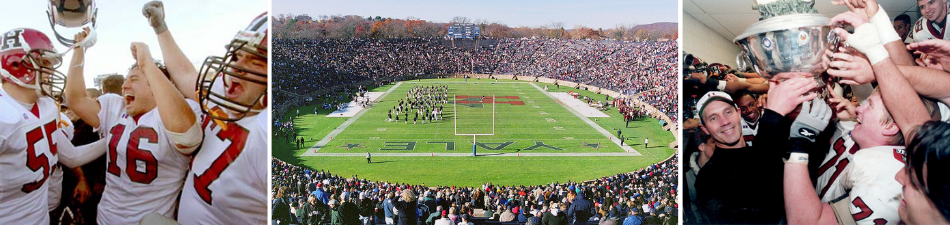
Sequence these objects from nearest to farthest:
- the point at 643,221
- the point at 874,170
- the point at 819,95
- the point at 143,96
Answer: the point at 143,96, the point at 874,170, the point at 819,95, the point at 643,221

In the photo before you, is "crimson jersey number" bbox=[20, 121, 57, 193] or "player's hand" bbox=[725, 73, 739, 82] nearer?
"crimson jersey number" bbox=[20, 121, 57, 193]

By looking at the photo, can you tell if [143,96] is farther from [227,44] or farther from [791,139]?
[791,139]

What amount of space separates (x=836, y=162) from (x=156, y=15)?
3525mm

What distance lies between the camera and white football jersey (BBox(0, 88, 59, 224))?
251 cm

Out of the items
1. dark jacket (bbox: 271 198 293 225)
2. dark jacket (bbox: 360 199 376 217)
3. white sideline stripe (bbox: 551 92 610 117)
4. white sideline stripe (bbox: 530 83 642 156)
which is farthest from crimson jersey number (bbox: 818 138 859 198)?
dark jacket (bbox: 271 198 293 225)

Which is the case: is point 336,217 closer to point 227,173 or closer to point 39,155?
point 227,173

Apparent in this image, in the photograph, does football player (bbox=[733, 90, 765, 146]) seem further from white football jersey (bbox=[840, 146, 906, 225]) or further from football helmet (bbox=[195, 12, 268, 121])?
football helmet (bbox=[195, 12, 268, 121])

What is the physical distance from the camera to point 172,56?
2537mm

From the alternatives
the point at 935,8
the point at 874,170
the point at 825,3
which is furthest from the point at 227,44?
the point at 935,8

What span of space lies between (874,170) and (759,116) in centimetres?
58

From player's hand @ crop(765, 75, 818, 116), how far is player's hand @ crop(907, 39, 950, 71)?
513 millimetres

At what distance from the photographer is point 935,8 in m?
2.82

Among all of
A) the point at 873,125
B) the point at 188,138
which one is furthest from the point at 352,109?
the point at 873,125

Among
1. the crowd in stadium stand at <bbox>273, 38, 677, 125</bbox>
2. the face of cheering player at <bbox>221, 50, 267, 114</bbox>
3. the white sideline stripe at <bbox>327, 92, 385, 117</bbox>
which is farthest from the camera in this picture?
the white sideline stripe at <bbox>327, 92, 385, 117</bbox>
